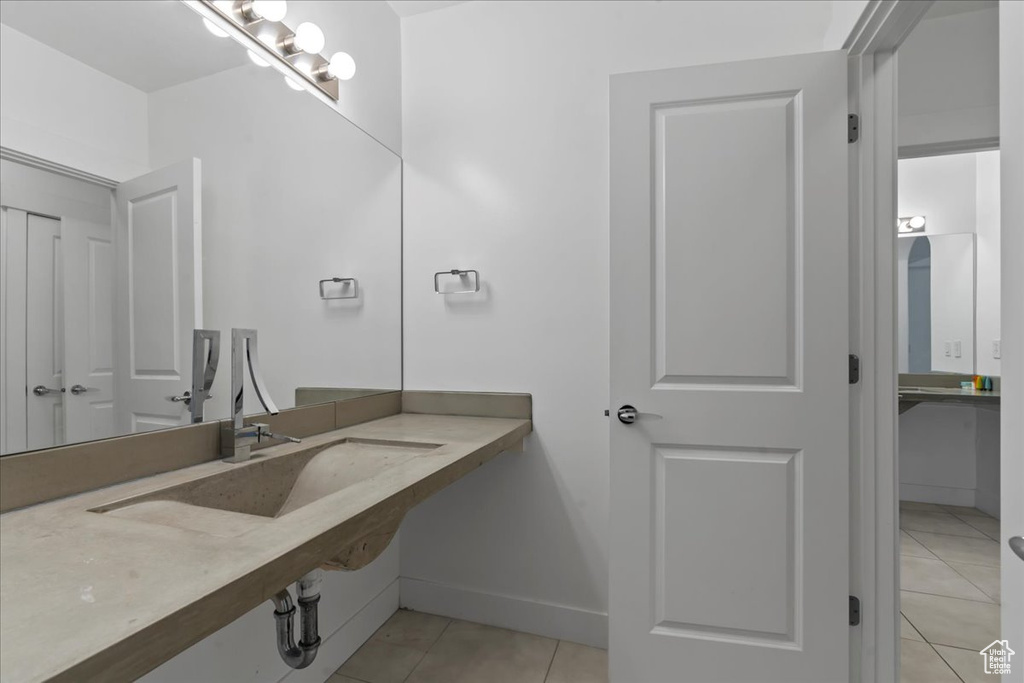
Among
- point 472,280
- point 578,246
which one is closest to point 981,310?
point 578,246

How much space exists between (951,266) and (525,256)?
331cm

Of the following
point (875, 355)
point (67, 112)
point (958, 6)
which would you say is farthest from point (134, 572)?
point (958, 6)

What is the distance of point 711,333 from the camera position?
1535mm

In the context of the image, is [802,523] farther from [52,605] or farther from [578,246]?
[52,605]

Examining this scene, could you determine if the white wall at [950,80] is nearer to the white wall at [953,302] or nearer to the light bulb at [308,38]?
the white wall at [953,302]

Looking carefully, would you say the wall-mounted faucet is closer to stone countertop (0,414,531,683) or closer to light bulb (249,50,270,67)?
stone countertop (0,414,531,683)

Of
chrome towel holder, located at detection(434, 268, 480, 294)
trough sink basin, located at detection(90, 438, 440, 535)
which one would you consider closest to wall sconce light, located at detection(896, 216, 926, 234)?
chrome towel holder, located at detection(434, 268, 480, 294)

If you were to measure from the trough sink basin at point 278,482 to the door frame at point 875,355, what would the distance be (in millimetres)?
1293

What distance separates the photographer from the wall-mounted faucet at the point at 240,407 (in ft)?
4.15

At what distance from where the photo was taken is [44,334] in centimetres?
96

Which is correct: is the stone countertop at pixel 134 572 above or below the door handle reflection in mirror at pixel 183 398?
below

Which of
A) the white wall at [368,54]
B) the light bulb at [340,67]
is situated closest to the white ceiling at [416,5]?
the white wall at [368,54]

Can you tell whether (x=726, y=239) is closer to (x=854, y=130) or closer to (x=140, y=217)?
(x=854, y=130)

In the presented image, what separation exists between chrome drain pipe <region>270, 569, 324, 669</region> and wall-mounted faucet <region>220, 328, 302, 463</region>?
0.38m
